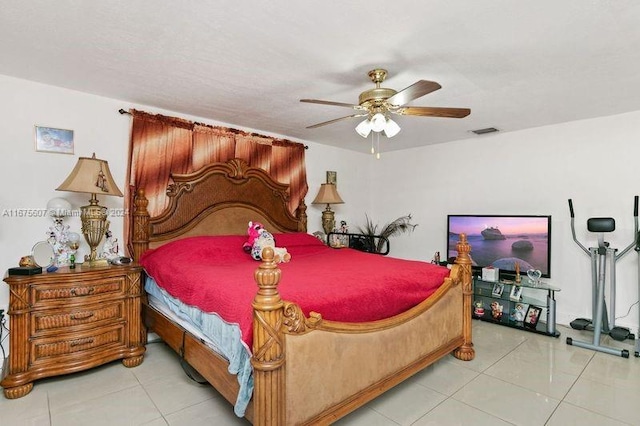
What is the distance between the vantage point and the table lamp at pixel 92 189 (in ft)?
8.58

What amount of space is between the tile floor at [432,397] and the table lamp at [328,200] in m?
2.43

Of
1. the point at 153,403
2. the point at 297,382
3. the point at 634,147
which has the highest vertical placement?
the point at 634,147

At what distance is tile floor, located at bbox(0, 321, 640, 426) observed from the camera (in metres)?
2.01

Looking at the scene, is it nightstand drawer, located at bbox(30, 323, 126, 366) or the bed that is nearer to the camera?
the bed

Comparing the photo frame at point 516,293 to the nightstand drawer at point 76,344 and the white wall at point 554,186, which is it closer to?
the white wall at point 554,186

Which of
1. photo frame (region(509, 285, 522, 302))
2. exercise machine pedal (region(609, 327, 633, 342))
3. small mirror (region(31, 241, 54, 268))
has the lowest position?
exercise machine pedal (region(609, 327, 633, 342))

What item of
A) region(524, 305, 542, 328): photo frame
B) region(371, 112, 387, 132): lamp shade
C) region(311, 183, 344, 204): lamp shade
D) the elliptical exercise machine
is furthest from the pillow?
the elliptical exercise machine

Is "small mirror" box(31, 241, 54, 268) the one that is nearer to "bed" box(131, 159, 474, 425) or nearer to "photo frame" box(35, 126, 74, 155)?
"bed" box(131, 159, 474, 425)

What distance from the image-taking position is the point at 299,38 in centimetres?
201

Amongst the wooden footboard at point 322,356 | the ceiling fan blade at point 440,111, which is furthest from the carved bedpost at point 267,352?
the ceiling fan blade at point 440,111

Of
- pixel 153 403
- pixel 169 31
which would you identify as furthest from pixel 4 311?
pixel 169 31

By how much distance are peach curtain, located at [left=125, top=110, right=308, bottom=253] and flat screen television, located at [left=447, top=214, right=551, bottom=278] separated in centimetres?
264

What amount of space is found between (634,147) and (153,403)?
15.9 feet

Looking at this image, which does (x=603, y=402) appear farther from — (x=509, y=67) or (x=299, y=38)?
(x=299, y=38)
